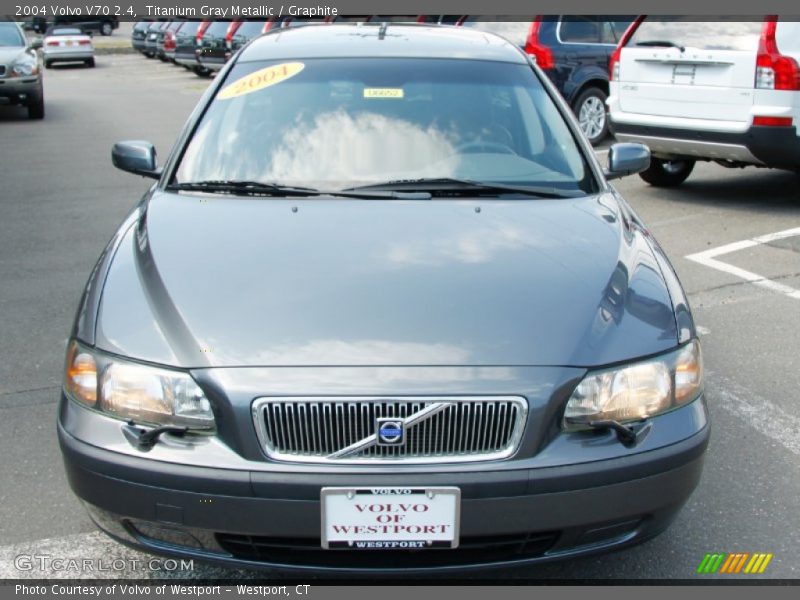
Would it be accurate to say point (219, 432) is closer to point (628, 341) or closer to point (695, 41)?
point (628, 341)

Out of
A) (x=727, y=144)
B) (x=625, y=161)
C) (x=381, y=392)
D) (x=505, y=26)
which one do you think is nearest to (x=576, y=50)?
(x=505, y=26)

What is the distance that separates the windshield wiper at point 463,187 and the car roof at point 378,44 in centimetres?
80

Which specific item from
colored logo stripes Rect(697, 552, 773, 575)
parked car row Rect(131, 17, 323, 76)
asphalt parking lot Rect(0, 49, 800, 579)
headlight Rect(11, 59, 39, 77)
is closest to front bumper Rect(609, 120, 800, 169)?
asphalt parking lot Rect(0, 49, 800, 579)

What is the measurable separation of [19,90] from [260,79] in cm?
1202

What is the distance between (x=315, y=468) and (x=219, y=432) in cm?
27

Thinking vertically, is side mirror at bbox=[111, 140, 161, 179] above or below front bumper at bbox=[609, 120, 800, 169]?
above

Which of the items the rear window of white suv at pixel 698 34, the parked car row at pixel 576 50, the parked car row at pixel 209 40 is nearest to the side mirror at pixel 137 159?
the rear window of white suv at pixel 698 34

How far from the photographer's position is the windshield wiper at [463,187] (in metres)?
3.48

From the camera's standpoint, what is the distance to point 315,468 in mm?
2367

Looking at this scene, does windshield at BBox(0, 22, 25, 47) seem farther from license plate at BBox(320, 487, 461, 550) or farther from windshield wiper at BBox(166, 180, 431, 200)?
license plate at BBox(320, 487, 461, 550)

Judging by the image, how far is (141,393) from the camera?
251cm

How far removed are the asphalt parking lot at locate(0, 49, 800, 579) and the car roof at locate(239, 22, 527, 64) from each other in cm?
179

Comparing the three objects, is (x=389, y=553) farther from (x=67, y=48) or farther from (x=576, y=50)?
(x=67, y=48)

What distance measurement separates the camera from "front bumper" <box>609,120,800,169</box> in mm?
7371
